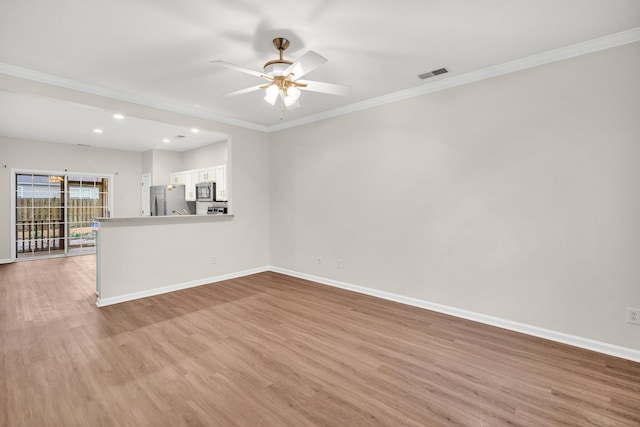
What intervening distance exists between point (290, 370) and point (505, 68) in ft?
11.4

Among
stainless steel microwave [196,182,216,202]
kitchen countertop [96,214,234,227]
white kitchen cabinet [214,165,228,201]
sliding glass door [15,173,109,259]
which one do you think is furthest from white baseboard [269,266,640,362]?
sliding glass door [15,173,109,259]

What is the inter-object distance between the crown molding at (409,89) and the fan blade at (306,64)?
181 centimetres

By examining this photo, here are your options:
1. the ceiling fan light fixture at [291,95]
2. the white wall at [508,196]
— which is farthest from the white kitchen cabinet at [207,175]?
the ceiling fan light fixture at [291,95]

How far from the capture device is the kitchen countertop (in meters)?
3.86

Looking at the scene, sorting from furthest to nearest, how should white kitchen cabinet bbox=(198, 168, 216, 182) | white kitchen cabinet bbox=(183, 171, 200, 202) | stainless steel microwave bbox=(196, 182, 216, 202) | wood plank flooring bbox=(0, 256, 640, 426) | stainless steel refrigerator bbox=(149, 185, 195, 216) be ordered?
stainless steel refrigerator bbox=(149, 185, 195, 216)
white kitchen cabinet bbox=(183, 171, 200, 202)
white kitchen cabinet bbox=(198, 168, 216, 182)
stainless steel microwave bbox=(196, 182, 216, 202)
wood plank flooring bbox=(0, 256, 640, 426)

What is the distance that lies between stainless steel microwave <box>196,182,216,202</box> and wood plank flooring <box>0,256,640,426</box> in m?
3.06

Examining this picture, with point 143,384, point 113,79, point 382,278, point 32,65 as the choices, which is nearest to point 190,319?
point 143,384

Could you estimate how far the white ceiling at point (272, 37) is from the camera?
7.23 ft

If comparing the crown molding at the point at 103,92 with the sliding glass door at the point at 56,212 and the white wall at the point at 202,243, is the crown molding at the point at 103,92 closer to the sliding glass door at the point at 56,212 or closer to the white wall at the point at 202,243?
the white wall at the point at 202,243

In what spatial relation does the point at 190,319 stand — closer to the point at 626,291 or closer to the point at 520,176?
the point at 520,176

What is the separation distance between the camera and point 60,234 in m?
7.42

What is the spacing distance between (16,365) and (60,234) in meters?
6.40

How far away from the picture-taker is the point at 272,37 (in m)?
2.59

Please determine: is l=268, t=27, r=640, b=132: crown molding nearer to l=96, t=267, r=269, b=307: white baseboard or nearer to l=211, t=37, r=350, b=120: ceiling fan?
l=211, t=37, r=350, b=120: ceiling fan
